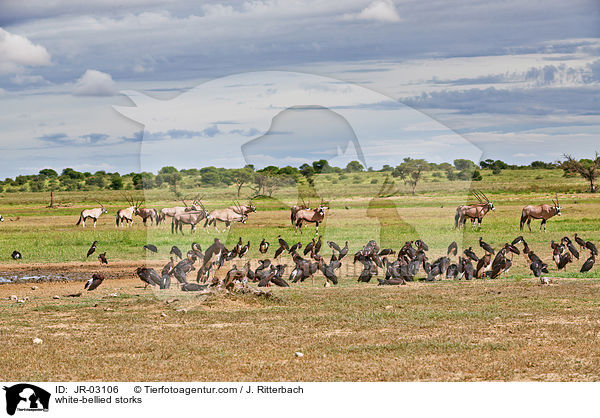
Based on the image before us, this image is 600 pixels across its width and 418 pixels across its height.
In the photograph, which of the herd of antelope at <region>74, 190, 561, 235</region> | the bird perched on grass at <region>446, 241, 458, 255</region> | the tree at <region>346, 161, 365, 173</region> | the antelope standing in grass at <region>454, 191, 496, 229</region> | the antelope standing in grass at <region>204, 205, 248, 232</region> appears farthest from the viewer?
the antelope standing in grass at <region>204, 205, 248, 232</region>

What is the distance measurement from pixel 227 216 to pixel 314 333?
881 inches

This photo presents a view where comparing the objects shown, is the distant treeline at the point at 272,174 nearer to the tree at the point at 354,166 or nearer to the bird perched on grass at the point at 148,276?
the tree at the point at 354,166

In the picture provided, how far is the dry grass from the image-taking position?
7.63 metres

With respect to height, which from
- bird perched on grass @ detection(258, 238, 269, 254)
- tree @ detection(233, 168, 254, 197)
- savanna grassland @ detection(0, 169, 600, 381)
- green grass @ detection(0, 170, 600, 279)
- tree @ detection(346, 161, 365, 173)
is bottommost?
green grass @ detection(0, 170, 600, 279)

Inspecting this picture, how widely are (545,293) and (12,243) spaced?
2099 cm

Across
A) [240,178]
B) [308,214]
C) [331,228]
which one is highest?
[240,178]

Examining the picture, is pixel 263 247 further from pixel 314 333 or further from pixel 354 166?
pixel 314 333

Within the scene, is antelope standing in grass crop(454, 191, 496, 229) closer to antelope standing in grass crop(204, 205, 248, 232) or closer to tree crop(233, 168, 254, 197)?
tree crop(233, 168, 254, 197)

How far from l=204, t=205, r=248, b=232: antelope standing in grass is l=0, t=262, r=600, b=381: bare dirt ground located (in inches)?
663

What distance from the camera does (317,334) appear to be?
9617mm

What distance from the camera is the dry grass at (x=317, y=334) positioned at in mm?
7632

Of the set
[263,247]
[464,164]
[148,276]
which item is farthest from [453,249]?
[148,276]

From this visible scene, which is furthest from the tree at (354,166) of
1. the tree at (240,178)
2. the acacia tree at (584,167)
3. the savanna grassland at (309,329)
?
the acacia tree at (584,167)
